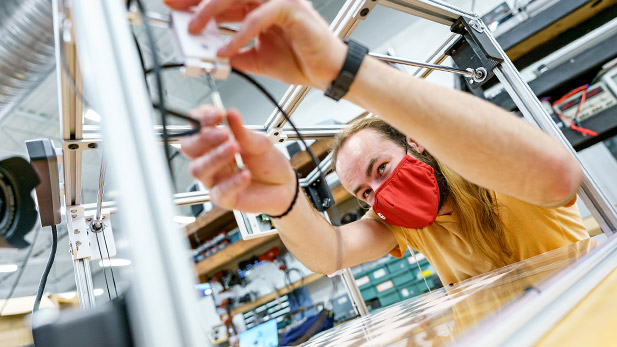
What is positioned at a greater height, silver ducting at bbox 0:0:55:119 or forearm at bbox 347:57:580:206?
silver ducting at bbox 0:0:55:119

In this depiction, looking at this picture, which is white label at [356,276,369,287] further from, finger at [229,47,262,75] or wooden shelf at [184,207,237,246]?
finger at [229,47,262,75]

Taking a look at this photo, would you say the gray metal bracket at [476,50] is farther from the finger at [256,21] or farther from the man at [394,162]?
the finger at [256,21]

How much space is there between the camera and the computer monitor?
2.90 metres

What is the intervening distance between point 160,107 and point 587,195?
1081 mm

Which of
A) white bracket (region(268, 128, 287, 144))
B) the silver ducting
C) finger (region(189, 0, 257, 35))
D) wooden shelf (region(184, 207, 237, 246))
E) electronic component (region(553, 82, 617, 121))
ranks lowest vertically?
finger (region(189, 0, 257, 35))

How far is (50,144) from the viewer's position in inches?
37.9

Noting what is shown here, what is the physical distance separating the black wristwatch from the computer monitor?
270cm

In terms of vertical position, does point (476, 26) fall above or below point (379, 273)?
above

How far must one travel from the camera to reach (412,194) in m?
1.13

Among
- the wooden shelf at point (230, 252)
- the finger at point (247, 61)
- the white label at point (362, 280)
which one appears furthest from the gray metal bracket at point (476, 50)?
the wooden shelf at point (230, 252)

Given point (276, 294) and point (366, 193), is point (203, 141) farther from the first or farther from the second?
point (276, 294)

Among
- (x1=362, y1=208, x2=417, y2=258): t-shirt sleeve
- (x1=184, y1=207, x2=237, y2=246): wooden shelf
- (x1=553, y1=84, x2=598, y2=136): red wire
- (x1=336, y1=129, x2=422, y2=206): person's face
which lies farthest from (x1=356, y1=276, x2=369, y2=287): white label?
(x1=336, y1=129, x2=422, y2=206): person's face

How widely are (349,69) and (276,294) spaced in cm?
365

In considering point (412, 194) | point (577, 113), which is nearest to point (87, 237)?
point (412, 194)
